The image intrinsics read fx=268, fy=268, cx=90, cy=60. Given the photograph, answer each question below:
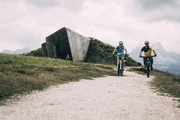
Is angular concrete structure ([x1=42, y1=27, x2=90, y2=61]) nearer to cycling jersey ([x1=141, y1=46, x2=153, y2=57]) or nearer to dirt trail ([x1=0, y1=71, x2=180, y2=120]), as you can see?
cycling jersey ([x1=141, y1=46, x2=153, y2=57])

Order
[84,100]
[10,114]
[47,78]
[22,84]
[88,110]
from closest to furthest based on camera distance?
1. [10,114]
2. [88,110]
3. [84,100]
4. [22,84]
5. [47,78]

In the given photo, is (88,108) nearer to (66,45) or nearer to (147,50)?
(147,50)

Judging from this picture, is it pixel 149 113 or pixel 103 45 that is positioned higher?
pixel 103 45

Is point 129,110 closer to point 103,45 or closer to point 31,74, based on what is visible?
point 31,74

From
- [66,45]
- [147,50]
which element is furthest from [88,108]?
[66,45]

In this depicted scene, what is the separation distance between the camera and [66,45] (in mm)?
36344

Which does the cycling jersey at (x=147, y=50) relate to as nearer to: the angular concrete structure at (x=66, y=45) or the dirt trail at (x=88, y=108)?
the dirt trail at (x=88, y=108)

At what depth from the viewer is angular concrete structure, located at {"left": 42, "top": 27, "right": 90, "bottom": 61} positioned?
117 ft

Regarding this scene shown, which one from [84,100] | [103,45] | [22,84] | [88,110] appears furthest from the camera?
[103,45]

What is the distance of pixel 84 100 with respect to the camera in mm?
8602

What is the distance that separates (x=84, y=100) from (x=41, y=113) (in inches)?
85.9

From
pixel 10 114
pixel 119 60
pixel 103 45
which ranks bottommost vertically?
pixel 10 114

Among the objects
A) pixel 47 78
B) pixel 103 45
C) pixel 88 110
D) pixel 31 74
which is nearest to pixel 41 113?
pixel 88 110

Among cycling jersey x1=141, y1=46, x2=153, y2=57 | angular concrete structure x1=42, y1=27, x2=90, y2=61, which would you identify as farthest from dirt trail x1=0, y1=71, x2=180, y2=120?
angular concrete structure x1=42, y1=27, x2=90, y2=61
